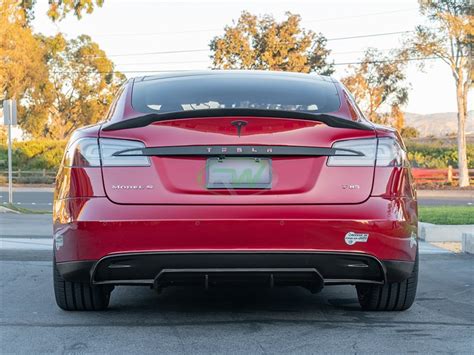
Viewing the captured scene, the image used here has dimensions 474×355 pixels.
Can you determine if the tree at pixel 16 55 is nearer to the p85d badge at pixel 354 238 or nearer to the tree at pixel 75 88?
the tree at pixel 75 88

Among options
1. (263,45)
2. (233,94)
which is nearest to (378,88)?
(263,45)

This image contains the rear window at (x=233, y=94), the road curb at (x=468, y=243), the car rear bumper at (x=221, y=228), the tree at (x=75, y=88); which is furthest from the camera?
the tree at (x=75, y=88)

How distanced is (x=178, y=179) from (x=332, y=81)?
1735mm

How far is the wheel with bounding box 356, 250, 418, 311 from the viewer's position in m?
5.49

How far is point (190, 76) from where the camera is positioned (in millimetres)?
5988

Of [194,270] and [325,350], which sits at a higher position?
[194,270]

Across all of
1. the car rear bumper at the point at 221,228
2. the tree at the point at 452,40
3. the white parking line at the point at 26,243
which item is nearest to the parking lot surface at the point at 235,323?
the car rear bumper at the point at 221,228

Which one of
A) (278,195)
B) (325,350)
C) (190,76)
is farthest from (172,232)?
(190,76)

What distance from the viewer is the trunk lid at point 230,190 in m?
4.79

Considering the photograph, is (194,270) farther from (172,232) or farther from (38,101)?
(38,101)

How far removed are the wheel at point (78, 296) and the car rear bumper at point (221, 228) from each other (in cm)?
61

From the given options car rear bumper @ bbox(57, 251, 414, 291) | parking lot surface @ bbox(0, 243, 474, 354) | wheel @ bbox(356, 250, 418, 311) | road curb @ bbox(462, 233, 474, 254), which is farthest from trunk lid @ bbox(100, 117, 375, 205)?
road curb @ bbox(462, 233, 474, 254)

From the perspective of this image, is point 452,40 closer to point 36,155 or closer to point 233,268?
point 36,155

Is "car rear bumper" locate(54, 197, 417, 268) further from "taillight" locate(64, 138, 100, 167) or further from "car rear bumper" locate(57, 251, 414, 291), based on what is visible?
"taillight" locate(64, 138, 100, 167)
